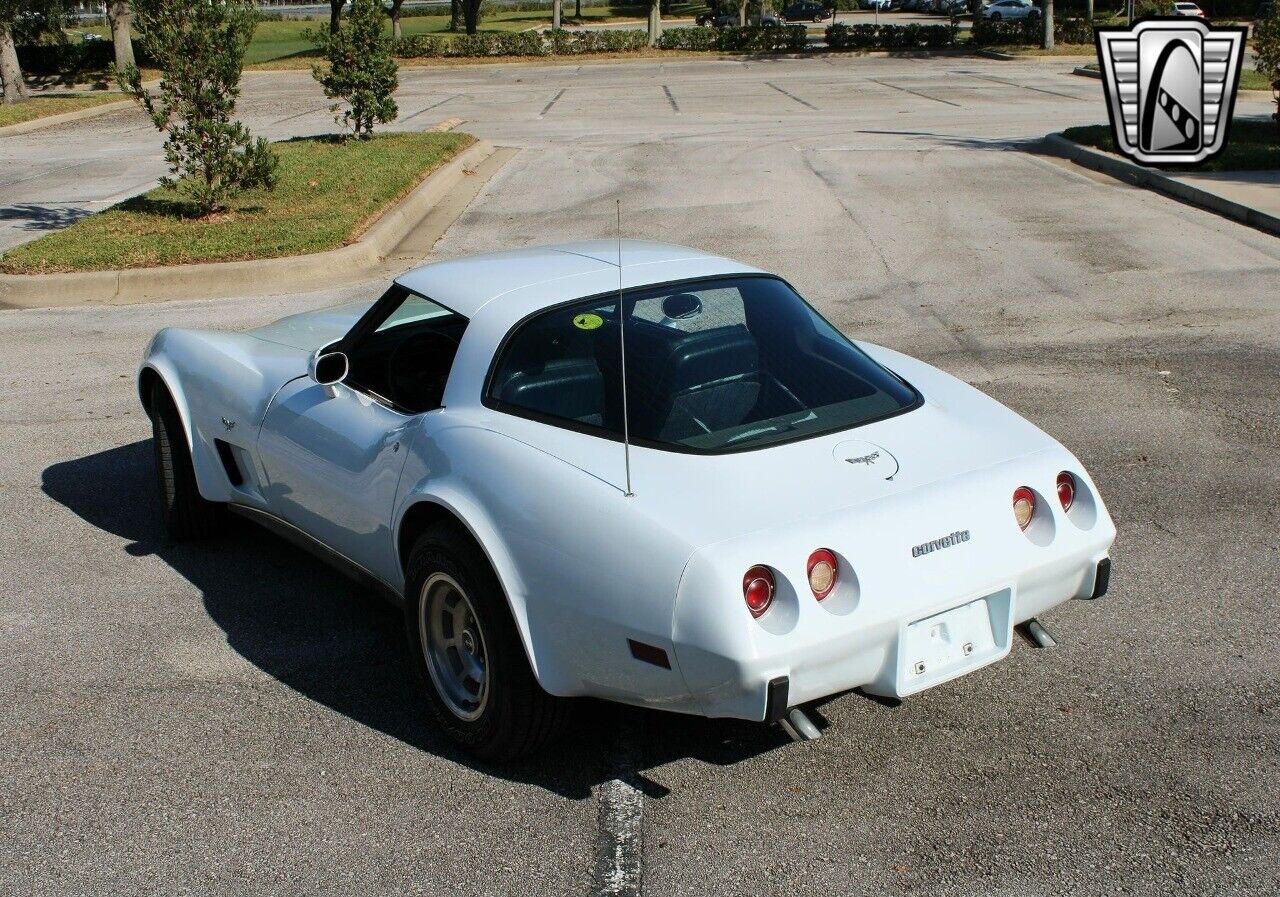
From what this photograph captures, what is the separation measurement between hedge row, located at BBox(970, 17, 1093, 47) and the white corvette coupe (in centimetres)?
3998

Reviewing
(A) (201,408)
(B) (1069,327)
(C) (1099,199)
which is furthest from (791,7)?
(A) (201,408)

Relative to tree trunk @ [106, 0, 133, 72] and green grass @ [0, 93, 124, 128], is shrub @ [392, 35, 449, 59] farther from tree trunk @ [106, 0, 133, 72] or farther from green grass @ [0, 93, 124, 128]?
green grass @ [0, 93, 124, 128]

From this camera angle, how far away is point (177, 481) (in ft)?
19.5

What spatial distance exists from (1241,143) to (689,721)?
16891 millimetres

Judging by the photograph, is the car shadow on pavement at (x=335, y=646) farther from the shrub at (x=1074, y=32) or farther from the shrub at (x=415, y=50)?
the shrub at (x=1074, y=32)

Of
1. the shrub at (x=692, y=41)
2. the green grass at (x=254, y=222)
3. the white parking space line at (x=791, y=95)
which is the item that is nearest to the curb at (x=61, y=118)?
the green grass at (x=254, y=222)

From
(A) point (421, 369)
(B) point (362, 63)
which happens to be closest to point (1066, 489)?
(A) point (421, 369)

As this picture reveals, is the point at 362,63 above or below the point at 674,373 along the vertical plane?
above

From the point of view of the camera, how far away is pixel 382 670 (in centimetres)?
486

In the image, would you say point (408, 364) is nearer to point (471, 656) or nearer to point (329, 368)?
point (329, 368)

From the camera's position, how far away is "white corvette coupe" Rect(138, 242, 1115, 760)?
3.54 metres

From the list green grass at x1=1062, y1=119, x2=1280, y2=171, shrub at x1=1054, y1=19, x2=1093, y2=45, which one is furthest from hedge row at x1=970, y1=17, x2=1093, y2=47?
green grass at x1=1062, y1=119, x2=1280, y2=171

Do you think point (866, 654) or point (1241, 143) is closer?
point (866, 654)

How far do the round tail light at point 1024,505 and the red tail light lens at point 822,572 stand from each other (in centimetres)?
74
